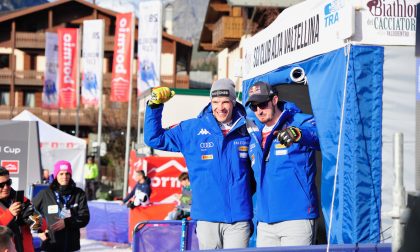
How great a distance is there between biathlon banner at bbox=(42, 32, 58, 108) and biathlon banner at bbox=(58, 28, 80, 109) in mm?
1754

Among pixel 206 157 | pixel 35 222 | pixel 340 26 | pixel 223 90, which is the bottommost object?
pixel 35 222

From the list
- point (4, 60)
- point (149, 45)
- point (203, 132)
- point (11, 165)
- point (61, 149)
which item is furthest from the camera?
point (4, 60)

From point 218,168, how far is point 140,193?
9.21 metres

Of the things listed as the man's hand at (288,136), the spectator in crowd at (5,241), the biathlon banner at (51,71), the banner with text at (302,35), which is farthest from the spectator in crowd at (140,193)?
the biathlon banner at (51,71)

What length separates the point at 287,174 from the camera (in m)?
6.03

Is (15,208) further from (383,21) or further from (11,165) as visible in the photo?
(11,165)

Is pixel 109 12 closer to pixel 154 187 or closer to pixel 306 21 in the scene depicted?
pixel 154 187

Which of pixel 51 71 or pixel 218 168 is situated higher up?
pixel 51 71

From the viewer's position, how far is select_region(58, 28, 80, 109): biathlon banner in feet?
122

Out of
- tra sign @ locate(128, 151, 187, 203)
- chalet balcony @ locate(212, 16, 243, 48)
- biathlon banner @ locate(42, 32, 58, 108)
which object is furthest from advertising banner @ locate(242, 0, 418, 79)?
chalet balcony @ locate(212, 16, 243, 48)

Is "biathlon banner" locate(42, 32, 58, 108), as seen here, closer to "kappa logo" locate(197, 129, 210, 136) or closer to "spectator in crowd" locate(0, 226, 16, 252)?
"kappa logo" locate(197, 129, 210, 136)

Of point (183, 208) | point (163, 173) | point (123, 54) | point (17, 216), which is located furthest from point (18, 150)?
point (123, 54)

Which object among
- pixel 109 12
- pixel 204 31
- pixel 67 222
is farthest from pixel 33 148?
pixel 109 12

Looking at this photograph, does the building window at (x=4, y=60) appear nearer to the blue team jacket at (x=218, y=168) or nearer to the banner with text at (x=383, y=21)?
the blue team jacket at (x=218, y=168)
